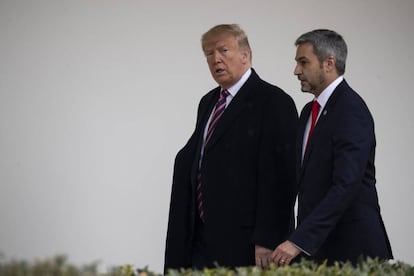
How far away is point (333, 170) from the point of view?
540 centimetres

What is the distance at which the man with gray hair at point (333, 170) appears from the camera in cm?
531

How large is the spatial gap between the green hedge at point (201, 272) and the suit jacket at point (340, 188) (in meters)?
0.58

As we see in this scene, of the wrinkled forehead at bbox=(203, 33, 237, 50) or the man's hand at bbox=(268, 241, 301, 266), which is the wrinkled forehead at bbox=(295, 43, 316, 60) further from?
the man's hand at bbox=(268, 241, 301, 266)

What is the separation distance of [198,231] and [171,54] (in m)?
2.14

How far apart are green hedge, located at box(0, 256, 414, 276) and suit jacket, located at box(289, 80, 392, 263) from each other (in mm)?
578

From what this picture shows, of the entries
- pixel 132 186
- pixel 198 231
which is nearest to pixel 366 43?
pixel 132 186

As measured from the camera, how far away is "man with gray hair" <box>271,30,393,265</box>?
5312 millimetres

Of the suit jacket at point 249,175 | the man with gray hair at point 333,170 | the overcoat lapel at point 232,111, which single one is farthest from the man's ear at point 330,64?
the overcoat lapel at point 232,111

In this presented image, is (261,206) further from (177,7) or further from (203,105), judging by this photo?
(177,7)

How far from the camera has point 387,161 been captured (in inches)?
325

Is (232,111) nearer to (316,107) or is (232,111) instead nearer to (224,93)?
(224,93)

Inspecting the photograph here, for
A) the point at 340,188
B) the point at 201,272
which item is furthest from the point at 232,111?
the point at 201,272

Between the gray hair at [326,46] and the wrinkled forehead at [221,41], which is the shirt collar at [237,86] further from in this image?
the gray hair at [326,46]

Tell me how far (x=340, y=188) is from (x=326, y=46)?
2.49 feet
